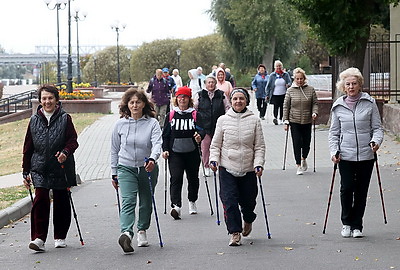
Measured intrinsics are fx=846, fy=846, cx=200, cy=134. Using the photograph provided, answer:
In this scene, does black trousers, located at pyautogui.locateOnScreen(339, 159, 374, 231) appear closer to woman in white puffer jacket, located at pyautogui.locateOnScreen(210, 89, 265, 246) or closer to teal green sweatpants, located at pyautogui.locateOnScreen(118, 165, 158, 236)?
woman in white puffer jacket, located at pyautogui.locateOnScreen(210, 89, 265, 246)

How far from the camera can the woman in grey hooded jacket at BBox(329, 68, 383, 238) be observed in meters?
8.80

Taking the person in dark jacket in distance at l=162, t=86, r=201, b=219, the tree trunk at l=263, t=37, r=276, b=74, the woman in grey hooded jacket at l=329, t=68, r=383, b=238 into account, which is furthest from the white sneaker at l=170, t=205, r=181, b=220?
the tree trunk at l=263, t=37, r=276, b=74

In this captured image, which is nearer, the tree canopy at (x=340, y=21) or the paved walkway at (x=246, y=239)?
the paved walkway at (x=246, y=239)

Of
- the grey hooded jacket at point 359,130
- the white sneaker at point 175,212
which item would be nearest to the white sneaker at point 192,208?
the white sneaker at point 175,212

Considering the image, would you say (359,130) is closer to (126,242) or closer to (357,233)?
(357,233)

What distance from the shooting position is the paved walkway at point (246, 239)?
7844 mm

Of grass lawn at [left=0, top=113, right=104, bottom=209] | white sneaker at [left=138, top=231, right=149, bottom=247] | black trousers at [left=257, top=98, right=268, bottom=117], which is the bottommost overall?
grass lawn at [left=0, top=113, right=104, bottom=209]

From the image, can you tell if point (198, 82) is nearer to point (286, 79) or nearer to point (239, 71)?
point (286, 79)

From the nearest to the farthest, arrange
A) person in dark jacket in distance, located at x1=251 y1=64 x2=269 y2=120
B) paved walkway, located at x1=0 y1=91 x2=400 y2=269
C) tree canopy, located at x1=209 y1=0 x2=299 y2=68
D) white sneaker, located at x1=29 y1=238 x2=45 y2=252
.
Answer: paved walkway, located at x1=0 y1=91 x2=400 y2=269 → white sneaker, located at x1=29 y1=238 x2=45 y2=252 → person in dark jacket in distance, located at x1=251 y1=64 x2=269 y2=120 → tree canopy, located at x1=209 y1=0 x2=299 y2=68

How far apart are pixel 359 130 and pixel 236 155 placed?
133 cm

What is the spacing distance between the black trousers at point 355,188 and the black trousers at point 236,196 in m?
0.98

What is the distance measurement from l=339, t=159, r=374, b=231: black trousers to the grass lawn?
4.84 meters

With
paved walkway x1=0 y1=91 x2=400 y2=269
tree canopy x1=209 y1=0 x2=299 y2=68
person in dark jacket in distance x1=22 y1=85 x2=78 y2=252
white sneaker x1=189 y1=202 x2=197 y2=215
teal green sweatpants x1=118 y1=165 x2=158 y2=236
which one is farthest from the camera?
tree canopy x1=209 y1=0 x2=299 y2=68

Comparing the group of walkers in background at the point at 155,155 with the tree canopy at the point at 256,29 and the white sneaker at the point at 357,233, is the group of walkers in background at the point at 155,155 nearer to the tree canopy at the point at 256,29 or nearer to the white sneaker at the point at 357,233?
the white sneaker at the point at 357,233
